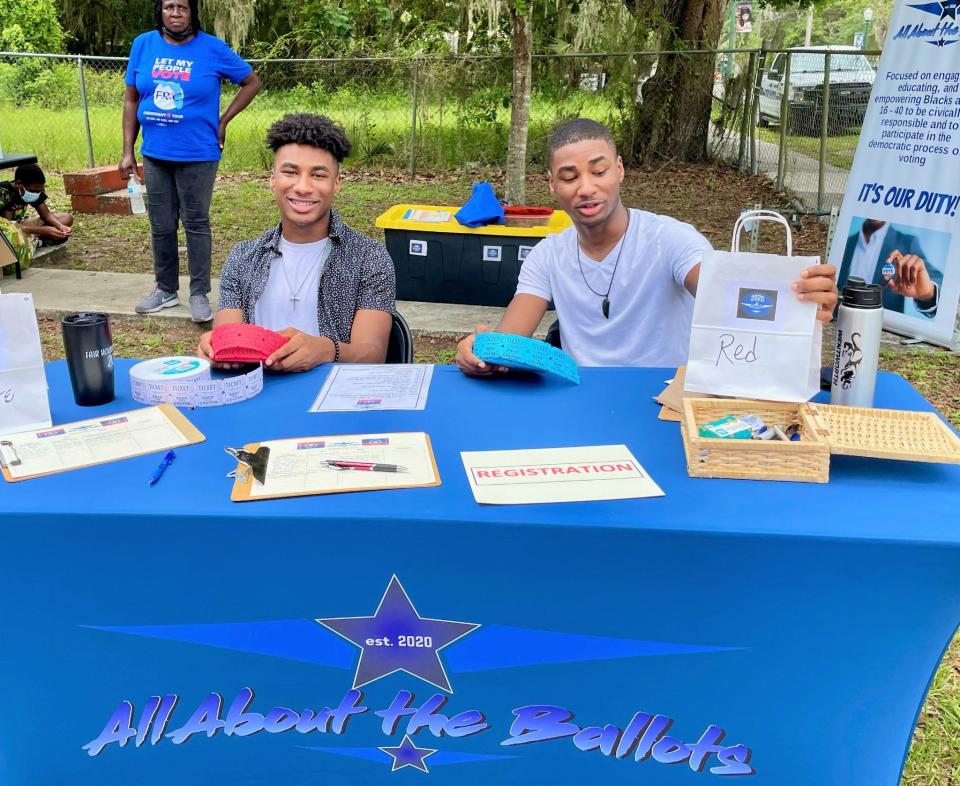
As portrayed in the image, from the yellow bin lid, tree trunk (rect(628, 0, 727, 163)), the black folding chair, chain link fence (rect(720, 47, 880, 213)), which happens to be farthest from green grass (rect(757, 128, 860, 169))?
the black folding chair

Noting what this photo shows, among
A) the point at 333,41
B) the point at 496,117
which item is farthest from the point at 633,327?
the point at 333,41

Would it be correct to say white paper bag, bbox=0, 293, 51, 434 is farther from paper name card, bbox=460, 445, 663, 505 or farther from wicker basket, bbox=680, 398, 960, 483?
wicker basket, bbox=680, 398, 960, 483

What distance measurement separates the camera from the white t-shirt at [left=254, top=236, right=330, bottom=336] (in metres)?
2.54

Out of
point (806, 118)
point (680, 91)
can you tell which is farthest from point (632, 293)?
point (680, 91)

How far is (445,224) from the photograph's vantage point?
535cm

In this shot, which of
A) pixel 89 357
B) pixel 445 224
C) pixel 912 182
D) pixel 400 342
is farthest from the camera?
pixel 445 224

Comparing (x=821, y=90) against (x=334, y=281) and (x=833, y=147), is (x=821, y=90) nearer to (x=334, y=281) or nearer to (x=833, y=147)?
(x=833, y=147)

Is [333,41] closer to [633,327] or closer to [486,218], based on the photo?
[486,218]

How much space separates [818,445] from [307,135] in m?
1.59

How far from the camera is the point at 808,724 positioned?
5.00 feet

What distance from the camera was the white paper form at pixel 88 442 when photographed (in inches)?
62.6

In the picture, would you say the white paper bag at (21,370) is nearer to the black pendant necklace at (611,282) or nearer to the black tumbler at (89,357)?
the black tumbler at (89,357)

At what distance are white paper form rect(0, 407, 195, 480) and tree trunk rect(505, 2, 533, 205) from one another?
4981mm

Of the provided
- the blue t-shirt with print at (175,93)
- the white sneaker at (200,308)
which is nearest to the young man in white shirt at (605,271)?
the blue t-shirt with print at (175,93)
